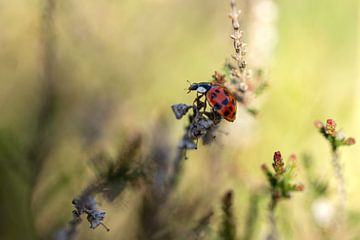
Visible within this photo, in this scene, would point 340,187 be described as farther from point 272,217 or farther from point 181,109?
point 181,109

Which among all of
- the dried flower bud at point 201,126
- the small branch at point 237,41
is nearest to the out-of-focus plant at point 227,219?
the dried flower bud at point 201,126

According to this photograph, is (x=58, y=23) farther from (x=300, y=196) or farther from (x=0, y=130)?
(x=300, y=196)

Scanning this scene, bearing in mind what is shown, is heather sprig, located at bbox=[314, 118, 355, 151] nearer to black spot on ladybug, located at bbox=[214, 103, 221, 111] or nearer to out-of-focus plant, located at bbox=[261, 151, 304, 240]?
out-of-focus plant, located at bbox=[261, 151, 304, 240]

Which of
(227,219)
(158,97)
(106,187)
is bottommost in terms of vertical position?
(227,219)

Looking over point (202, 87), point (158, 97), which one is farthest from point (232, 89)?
point (158, 97)

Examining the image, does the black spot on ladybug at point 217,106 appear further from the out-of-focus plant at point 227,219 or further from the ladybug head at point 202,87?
the out-of-focus plant at point 227,219

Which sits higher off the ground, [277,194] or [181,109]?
[181,109]
